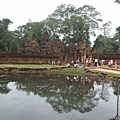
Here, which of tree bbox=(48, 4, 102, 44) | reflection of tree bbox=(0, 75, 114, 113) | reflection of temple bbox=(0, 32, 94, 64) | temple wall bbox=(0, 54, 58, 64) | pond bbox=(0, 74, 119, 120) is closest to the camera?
pond bbox=(0, 74, 119, 120)

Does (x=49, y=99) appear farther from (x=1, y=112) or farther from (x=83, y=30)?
(x=83, y=30)

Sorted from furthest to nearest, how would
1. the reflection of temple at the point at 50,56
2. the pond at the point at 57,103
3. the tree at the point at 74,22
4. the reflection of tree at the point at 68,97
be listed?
the tree at the point at 74,22, the reflection of temple at the point at 50,56, the reflection of tree at the point at 68,97, the pond at the point at 57,103

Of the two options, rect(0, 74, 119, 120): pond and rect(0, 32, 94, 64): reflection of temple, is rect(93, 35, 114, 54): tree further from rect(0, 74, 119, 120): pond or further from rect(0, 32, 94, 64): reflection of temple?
rect(0, 74, 119, 120): pond

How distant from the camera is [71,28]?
47875 millimetres

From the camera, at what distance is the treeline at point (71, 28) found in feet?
155

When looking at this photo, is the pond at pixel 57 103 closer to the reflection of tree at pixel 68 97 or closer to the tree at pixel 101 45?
the reflection of tree at pixel 68 97

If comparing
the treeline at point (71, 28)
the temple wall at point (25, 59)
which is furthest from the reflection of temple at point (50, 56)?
the treeline at point (71, 28)

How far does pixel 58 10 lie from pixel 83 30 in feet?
35.6

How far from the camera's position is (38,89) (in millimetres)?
15555

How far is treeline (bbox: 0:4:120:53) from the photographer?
4731 centimetres

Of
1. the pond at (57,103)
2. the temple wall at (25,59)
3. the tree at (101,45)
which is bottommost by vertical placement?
the pond at (57,103)

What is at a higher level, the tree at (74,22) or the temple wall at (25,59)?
the tree at (74,22)

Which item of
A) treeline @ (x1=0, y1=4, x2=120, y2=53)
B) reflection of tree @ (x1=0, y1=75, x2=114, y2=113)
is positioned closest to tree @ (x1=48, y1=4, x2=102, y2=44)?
treeline @ (x1=0, y1=4, x2=120, y2=53)

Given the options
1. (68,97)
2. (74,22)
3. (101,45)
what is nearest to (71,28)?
(74,22)
